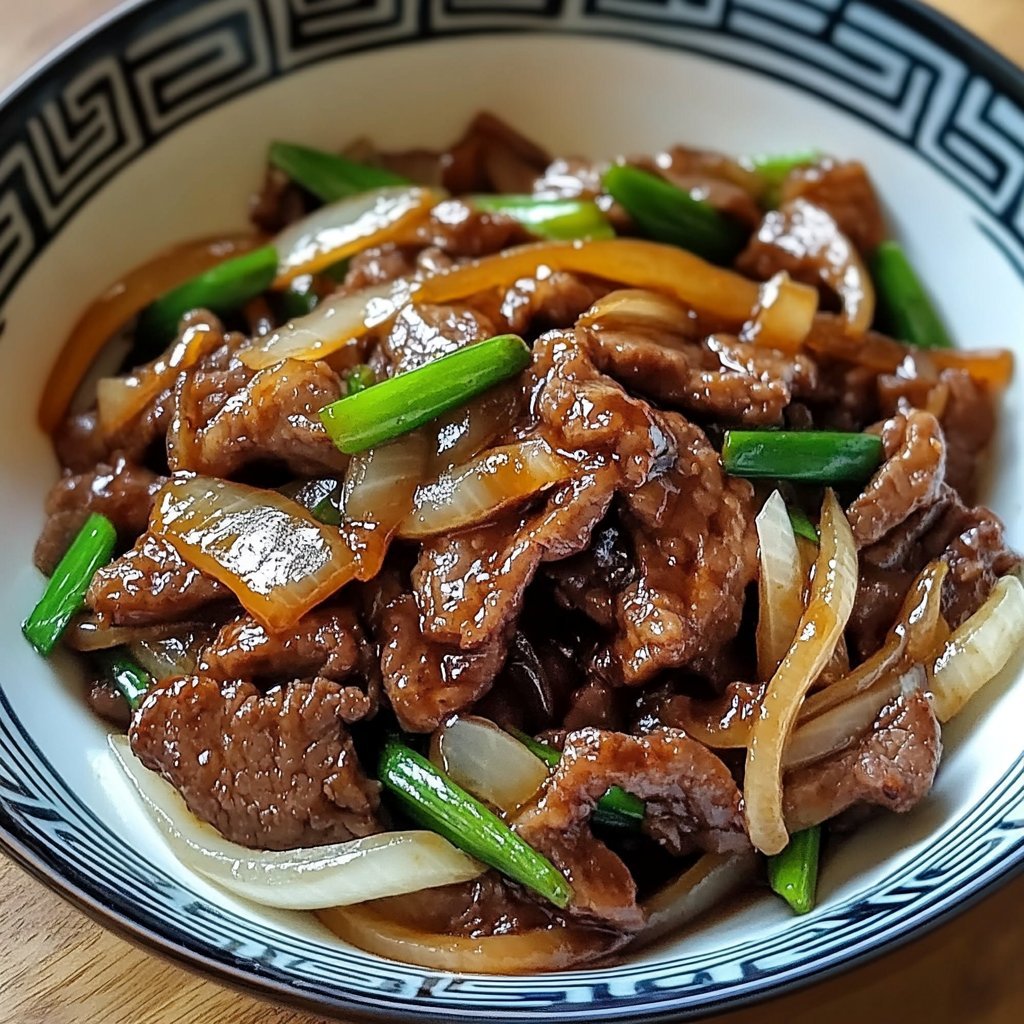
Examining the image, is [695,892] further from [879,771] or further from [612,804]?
[879,771]

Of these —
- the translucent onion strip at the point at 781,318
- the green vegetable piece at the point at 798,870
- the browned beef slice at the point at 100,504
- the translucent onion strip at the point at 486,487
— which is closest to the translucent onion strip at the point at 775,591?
the green vegetable piece at the point at 798,870

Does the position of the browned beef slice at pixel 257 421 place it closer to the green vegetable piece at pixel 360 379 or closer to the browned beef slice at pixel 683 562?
the green vegetable piece at pixel 360 379

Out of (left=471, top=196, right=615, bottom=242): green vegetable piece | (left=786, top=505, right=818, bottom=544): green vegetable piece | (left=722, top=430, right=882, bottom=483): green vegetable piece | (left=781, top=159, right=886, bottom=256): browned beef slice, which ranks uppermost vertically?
(left=781, top=159, right=886, bottom=256): browned beef slice

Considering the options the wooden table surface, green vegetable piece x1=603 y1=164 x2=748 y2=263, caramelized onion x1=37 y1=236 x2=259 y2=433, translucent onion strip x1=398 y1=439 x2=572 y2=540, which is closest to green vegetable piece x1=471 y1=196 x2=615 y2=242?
green vegetable piece x1=603 y1=164 x2=748 y2=263

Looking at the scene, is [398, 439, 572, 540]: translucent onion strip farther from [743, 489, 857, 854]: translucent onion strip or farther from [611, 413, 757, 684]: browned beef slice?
[743, 489, 857, 854]: translucent onion strip

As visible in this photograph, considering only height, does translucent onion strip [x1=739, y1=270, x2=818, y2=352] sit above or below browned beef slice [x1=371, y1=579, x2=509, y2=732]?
above

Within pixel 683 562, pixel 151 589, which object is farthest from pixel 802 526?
pixel 151 589
